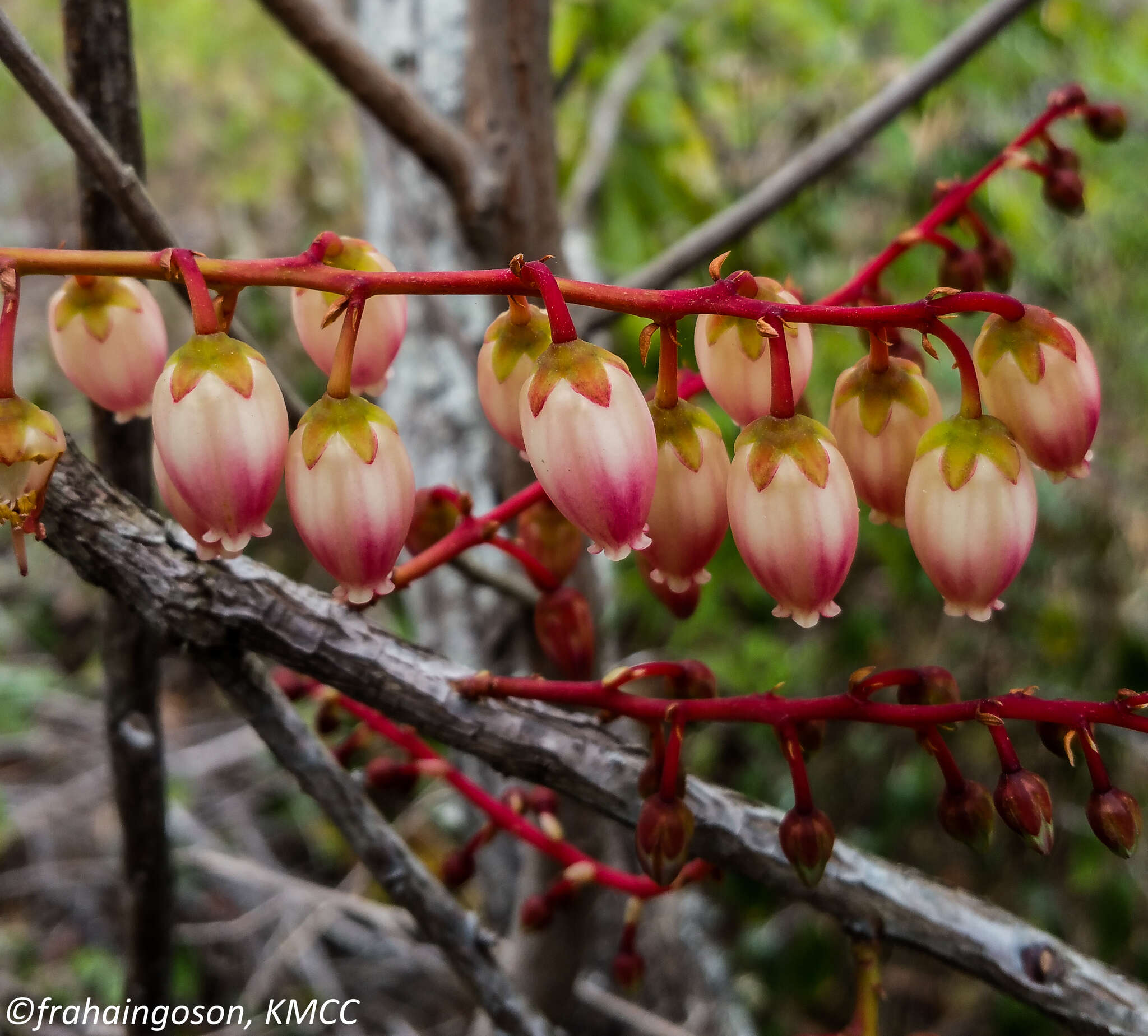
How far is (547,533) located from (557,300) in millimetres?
320

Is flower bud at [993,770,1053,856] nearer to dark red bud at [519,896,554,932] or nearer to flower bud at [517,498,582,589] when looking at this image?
flower bud at [517,498,582,589]

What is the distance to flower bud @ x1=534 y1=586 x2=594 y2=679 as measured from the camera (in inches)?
30.1

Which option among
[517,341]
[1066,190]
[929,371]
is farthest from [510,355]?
[929,371]

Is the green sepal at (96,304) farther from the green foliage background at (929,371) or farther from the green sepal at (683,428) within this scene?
the green foliage background at (929,371)

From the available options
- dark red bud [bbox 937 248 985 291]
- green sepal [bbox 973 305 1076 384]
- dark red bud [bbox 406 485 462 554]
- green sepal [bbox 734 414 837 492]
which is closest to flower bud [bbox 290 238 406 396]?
dark red bud [bbox 406 485 462 554]

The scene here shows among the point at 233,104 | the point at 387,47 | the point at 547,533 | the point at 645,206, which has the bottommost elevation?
the point at 547,533

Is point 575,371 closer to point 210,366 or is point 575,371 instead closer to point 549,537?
point 210,366

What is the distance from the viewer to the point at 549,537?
774 mm

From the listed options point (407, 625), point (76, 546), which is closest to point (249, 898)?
point (407, 625)

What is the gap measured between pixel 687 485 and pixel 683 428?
0.11ft

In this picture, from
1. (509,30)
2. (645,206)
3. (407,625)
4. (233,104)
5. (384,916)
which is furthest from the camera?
(233,104)

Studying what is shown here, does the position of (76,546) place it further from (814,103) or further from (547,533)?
(814,103)

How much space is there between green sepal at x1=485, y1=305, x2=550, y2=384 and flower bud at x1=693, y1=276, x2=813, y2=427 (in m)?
0.10

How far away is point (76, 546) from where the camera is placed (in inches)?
24.2
